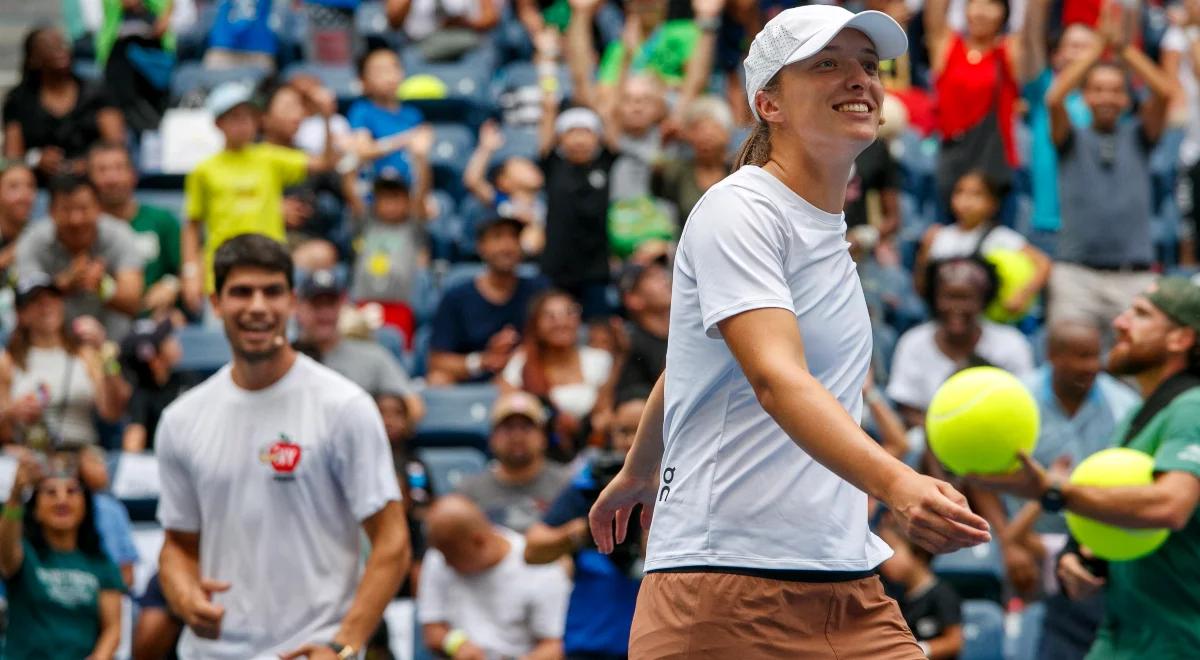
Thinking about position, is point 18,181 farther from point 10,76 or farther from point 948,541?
point 948,541

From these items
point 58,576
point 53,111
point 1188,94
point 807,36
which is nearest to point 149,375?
point 58,576

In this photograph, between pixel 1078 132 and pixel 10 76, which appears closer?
pixel 1078 132

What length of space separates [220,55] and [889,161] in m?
5.11

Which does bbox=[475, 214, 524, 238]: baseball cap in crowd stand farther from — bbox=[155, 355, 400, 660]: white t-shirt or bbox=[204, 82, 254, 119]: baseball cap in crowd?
bbox=[155, 355, 400, 660]: white t-shirt

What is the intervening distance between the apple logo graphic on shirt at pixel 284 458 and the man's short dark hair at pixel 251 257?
49 cm

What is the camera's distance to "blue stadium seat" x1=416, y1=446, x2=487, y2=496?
9.16 meters

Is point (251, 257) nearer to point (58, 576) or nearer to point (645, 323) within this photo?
point (58, 576)

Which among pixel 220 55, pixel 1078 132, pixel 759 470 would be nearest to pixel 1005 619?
pixel 1078 132

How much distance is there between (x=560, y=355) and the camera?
9781mm

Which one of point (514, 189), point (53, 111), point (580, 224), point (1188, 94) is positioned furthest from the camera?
point (1188, 94)

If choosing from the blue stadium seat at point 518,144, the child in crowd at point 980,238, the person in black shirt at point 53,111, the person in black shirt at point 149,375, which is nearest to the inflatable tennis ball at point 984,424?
the child in crowd at point 980,238

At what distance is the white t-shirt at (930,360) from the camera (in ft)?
30.6

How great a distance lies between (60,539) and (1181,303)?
479 centimetres

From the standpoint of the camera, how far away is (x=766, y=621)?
3.28 m
